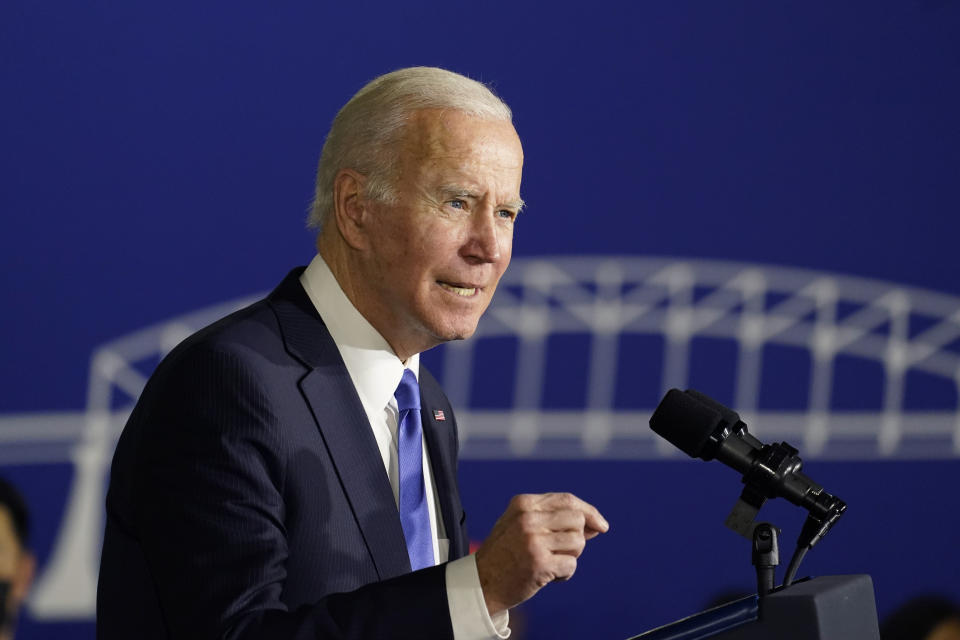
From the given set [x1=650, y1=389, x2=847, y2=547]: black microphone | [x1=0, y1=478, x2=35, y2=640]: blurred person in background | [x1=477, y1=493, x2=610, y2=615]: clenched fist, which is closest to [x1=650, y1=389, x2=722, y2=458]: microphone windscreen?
[x1=650, y1=389, x2=847, y2=547]: black microphone

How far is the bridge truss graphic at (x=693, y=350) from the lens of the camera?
336 cm

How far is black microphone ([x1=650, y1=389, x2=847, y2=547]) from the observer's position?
1359mm

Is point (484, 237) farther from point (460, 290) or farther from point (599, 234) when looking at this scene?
point (599, 234)

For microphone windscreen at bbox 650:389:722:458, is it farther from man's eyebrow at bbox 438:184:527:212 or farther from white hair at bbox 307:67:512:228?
white hair at bbox 307:67:512:228

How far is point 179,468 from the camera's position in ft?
4.70

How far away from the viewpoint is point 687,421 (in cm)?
139

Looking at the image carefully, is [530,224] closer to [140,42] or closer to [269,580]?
[140,42]

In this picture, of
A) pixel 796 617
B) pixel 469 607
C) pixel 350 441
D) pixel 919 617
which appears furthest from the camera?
pixel 919 617

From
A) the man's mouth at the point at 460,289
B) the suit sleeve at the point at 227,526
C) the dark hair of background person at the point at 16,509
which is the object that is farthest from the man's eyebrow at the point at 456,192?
the dark hair of background person at the point at 16,509

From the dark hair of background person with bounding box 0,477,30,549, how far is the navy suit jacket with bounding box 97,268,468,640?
5.49 feet

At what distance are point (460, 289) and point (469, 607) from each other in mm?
601

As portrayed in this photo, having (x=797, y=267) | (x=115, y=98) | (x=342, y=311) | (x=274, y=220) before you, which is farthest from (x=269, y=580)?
(x=797, y=267)

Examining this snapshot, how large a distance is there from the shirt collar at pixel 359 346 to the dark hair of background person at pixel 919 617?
6.26 feet

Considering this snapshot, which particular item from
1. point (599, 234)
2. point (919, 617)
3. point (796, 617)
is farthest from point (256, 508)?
point (919, 617)
